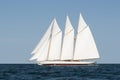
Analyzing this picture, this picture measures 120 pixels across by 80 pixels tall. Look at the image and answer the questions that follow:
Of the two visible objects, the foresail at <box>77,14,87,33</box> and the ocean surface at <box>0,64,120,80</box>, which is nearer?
the ocean surface at <box>0,64,120,80</box>

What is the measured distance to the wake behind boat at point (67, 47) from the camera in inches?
6004

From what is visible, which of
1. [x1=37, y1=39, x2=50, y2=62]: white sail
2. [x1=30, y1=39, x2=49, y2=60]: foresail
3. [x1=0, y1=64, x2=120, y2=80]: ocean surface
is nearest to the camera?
[x1=0, y1=64, x2=120, y2=80]: ocean surface

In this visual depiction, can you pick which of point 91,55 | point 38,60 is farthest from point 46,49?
point 91,55

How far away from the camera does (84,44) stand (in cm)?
15525

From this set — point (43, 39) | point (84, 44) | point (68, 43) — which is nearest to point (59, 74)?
point (43, 39)

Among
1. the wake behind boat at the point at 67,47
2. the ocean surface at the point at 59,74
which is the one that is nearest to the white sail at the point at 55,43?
the wake behind boat at the point at 67,47

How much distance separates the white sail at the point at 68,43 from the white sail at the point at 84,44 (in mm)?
1864

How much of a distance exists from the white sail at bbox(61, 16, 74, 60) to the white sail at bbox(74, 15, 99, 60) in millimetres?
1864

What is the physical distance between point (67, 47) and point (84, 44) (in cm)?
754

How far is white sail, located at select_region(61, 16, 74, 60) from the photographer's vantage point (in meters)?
157

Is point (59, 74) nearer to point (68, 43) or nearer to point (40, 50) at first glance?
point (40, 50)

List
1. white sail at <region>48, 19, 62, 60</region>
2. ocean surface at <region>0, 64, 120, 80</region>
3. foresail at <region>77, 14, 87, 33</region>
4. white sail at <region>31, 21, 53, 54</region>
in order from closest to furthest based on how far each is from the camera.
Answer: ocean surface at <region>0, 64, 120, 80</region> < white sail at <region>31, 21, 53, 54</region> < foresail at <region>77, 14, 87, 33</region> < white sail at <region>48, 19, 62, 60</region>

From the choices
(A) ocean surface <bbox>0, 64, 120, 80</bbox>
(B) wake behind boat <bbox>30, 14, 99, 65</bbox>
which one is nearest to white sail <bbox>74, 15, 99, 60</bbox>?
(B) wake behind boat <bbox>30, 14, 99, 65</bbox>

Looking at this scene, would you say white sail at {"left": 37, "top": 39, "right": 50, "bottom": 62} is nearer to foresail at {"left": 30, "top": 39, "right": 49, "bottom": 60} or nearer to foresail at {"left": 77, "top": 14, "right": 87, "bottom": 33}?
foresail at {"left": 30, "top": 39, "right": 49, "bottom": 60}
